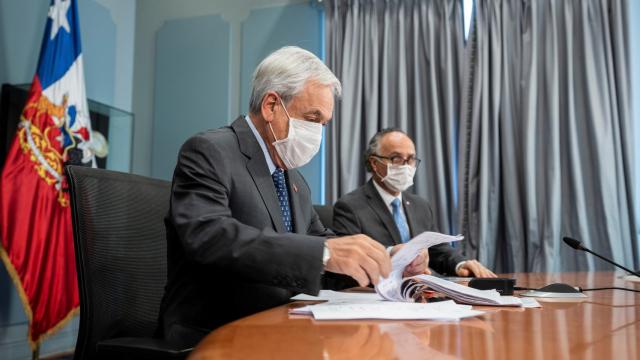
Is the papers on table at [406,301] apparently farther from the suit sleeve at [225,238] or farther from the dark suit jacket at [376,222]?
the dark suit jacket at [376,222]

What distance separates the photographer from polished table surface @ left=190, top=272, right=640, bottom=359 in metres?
0.64

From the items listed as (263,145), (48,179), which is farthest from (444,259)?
(48,179)

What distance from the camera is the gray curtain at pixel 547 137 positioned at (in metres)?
3.28

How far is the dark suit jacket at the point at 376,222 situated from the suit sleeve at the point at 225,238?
4.31ft

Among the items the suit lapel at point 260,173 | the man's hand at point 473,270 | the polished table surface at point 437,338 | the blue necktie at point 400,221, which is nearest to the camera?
the polished table surface at point 437,338

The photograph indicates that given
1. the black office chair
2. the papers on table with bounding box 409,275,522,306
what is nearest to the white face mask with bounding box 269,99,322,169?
the black office chair

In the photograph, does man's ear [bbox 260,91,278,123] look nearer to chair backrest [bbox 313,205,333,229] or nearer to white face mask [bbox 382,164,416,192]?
chair backrest [bbox 313,205,333,229]

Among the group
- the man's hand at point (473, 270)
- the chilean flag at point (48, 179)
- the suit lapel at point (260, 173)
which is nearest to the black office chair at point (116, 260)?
the suit lapel at point (260, 173)

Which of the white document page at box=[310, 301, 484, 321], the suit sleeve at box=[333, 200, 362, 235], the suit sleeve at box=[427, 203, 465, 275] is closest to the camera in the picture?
the white document page at box=[310, 301, 484, 321]

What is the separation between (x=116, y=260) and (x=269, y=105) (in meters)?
0.57

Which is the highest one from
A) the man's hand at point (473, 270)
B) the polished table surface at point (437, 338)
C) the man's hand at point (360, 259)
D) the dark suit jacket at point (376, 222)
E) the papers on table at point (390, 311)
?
the dark suit jacket at point (376, 222)

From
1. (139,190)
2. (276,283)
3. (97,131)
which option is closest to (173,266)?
(139,190)

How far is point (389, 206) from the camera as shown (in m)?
2.75

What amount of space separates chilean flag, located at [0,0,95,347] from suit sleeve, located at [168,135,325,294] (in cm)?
192
